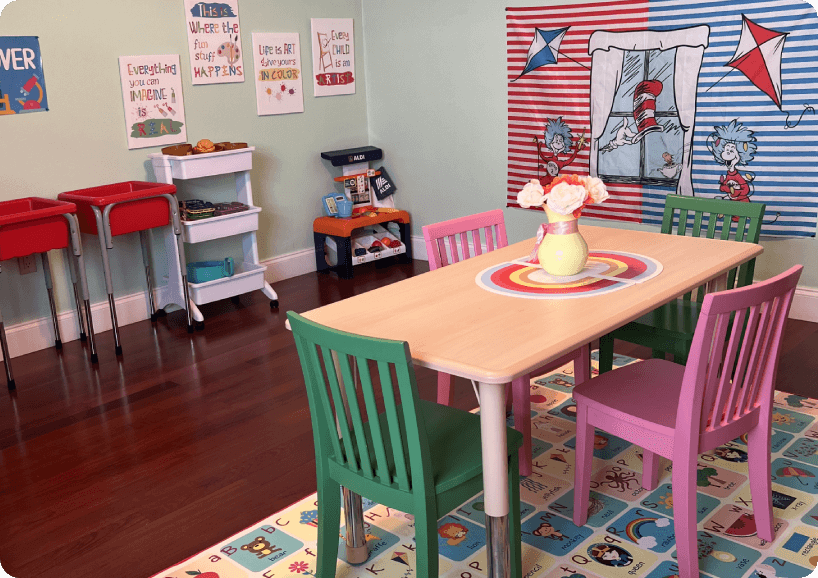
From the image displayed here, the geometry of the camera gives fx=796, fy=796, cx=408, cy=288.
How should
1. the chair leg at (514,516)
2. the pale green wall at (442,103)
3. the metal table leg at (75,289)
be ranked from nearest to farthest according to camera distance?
the chair leg at (514,516) → the metal table leg at (75,289) → the pale green wall at (442,103)

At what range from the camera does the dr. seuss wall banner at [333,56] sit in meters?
5.36

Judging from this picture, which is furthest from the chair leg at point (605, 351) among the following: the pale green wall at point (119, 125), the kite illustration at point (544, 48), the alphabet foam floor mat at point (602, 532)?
the pale green wall at point (119, 125)

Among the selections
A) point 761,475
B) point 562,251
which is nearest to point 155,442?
point 562,251

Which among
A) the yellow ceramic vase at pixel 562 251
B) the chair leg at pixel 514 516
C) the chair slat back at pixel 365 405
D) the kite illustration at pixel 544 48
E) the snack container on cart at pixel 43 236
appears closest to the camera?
the chair slat back at pixel 365 405

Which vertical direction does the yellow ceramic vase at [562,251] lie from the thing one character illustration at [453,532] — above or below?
above

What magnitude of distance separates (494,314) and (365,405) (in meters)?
0.48

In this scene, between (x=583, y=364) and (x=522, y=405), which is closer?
(x=522, y=405)

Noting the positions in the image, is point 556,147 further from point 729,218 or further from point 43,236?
point 43,236

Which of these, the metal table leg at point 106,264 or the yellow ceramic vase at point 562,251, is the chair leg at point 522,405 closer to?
the yellow ceramic vase at point 562,251

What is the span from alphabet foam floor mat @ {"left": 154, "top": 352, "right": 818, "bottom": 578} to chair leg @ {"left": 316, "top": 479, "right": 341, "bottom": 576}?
0.14 metres

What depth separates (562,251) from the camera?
2.44 m

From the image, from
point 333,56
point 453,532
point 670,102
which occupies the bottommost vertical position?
point 453,532

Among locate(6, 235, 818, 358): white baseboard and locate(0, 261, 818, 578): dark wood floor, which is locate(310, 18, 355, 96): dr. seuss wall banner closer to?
locate(6, 235, 818, 358): white baseboard

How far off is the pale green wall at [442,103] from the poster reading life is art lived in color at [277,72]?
2.16 ft
